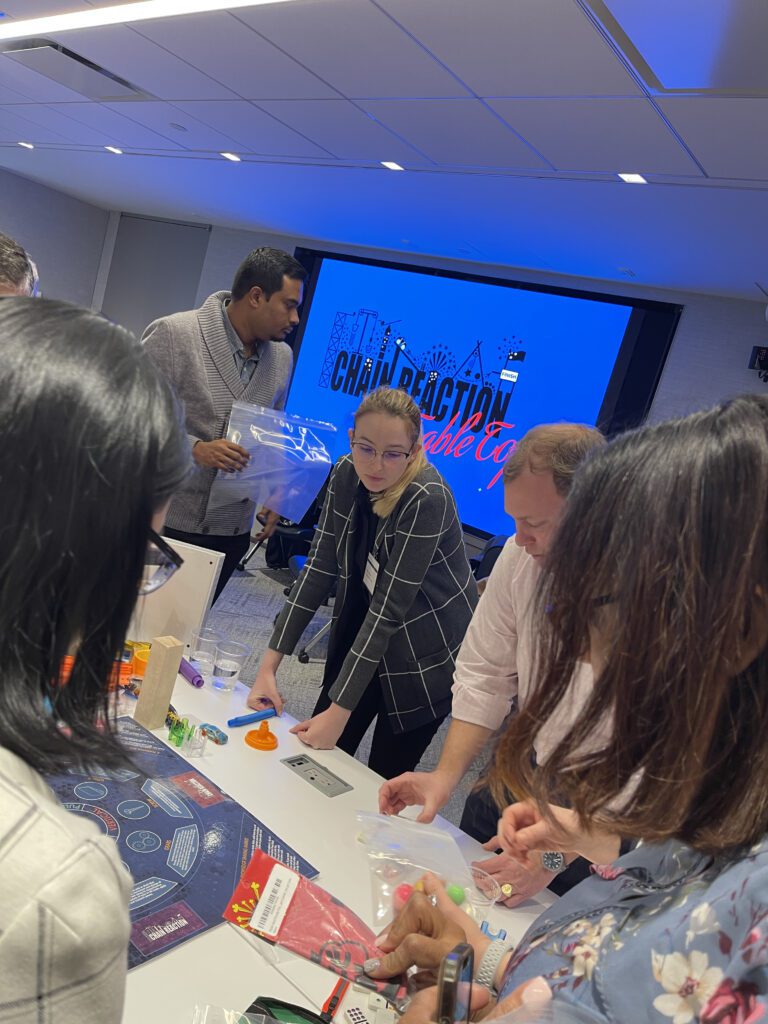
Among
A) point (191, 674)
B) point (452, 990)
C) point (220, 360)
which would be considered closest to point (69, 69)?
point (220, 360)

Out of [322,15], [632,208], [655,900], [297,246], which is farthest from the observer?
Answer: [297,246]

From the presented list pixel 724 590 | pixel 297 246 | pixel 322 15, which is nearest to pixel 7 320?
pixel 724 590

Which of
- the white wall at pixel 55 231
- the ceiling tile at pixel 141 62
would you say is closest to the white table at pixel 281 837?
the ceiling tile at pixel 141 62

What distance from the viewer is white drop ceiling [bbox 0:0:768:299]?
222 centimetres

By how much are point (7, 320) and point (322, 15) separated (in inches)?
97.3

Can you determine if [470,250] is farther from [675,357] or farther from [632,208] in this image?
[632,208]

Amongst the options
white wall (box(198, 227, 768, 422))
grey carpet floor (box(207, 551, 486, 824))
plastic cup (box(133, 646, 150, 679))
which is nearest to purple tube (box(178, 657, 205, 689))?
plastic cup (box(133, 646, 150, 679))

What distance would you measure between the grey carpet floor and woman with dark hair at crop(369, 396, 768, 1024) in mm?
2250

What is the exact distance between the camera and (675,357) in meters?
4.95

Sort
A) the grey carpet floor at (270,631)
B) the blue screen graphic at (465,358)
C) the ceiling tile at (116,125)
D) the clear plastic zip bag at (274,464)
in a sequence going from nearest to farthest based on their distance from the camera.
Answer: the clear plastic zip bag at (274,464), the grey carpet floor at (270,631), the ceiling tile at (116,125), the blue screen graphic at (465,358)

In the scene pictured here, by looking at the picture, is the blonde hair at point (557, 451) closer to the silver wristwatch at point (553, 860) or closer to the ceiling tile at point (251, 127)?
the silver wristwatch at point (553, 860)

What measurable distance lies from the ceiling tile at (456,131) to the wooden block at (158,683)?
2390mm

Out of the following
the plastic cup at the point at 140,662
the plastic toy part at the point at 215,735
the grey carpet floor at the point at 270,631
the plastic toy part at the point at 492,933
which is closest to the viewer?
the plastic toy part at the point at 492,933

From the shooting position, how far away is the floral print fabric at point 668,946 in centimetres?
53
